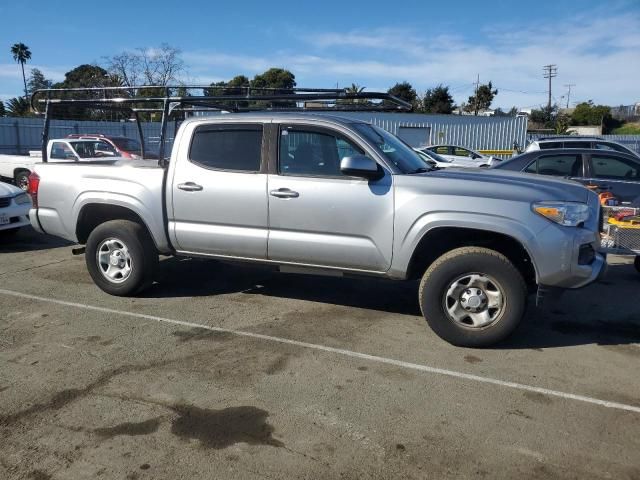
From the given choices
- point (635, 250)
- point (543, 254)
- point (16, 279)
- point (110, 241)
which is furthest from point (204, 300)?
point (635, 250)

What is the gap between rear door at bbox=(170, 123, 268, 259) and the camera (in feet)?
17.7

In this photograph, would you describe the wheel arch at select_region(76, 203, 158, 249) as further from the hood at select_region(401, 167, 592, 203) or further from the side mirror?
the hood at select_region(401, 167, 592, 203)

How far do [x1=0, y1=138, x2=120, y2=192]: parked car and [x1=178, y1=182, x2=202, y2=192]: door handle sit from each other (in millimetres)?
10949

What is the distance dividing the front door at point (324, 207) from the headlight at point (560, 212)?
1.22 m

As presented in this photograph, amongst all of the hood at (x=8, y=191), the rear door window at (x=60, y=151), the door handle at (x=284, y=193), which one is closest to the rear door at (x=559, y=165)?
the door handle at (x=284, y=193)

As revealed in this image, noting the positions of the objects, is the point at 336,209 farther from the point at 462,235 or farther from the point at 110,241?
the point at 110,241

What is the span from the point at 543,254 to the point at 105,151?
14638 millimetres

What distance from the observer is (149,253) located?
5941mm

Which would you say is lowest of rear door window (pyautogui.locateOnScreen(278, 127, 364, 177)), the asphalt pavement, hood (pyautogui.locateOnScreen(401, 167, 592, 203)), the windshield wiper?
the asphalt pavement

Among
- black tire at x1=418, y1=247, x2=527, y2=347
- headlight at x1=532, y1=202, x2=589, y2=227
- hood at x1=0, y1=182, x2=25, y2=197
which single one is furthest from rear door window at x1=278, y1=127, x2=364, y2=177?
hood at x1=0, y1=182, x2=25, y2=197

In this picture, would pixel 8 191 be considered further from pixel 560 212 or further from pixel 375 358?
pixel 560 212

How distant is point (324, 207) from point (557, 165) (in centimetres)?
536

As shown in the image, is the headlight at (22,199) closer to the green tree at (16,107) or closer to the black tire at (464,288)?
the black tire at (464,288)

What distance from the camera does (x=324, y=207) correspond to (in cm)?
508
